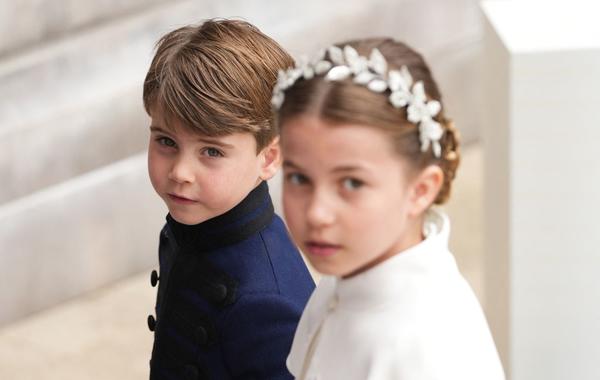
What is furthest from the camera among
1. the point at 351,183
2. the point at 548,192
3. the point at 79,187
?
the point at 79,187

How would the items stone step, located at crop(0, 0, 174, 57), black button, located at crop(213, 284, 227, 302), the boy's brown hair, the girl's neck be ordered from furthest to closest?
stone step, located at crop(0, 0, 174, 57) < black button, located at crop(213, 284, 227, 302) < the boy's brown hair < the girl's neck

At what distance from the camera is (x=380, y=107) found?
181cm

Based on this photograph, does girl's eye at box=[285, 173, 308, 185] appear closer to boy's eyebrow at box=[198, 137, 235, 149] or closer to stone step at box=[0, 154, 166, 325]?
boy's eyebrow at box=[198, 137, 235, 149]

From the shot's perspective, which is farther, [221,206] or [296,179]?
[221,206]

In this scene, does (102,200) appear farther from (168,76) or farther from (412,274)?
(412,274)

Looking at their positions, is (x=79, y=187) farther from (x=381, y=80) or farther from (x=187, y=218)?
(x=381, y=80)

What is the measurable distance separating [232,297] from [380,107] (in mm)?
633

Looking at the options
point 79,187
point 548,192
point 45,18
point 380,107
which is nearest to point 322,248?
point 380,107

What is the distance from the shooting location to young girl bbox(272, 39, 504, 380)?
70.3 inches

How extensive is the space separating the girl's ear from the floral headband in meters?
0.03

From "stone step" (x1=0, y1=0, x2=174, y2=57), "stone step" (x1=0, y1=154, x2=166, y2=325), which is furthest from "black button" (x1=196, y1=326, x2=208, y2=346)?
"stone step" (x1=0, y1=0, x2=174, y2=57)

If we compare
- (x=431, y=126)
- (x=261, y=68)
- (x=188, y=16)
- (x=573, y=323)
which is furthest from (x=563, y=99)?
(x=188, y=16)

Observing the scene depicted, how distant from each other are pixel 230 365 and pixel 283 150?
620 millimetres

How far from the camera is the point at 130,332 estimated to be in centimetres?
471
